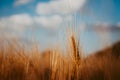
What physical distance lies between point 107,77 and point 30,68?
68cm

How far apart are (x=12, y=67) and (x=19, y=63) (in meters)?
0.14

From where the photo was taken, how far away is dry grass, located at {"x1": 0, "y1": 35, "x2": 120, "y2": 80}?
7.03 feet

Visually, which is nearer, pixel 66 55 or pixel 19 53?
pixel 66 55

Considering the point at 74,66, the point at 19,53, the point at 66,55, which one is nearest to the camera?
the point at 74,66

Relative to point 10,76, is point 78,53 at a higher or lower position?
higher

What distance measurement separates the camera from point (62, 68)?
7.27 ft

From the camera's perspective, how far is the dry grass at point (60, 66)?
2.14m

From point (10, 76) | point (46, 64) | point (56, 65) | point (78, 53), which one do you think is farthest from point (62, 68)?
point (10, 76)

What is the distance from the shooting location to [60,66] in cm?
221

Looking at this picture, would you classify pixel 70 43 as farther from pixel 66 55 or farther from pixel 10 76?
pixel 10 76

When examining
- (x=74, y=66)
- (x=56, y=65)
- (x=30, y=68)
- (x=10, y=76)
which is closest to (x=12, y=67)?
(x=10, y=76)

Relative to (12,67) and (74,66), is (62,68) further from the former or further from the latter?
(12,67)

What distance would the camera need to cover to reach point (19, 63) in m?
2.45

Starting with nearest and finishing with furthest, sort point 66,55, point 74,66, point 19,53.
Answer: point 74,66 → point 66,55 → point 19,53
